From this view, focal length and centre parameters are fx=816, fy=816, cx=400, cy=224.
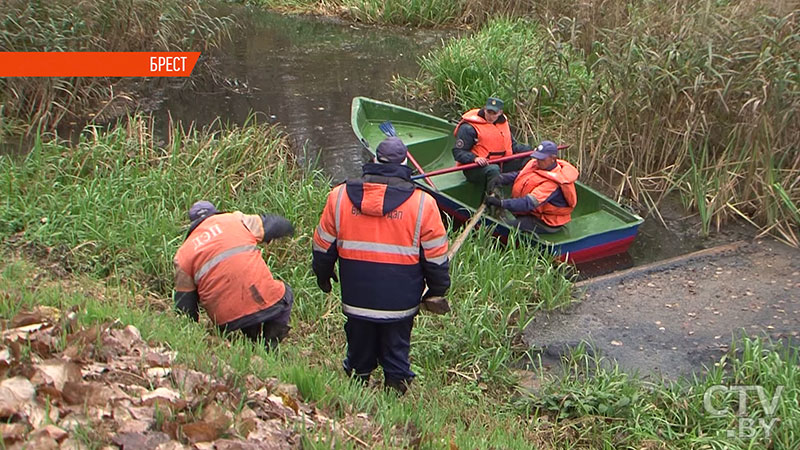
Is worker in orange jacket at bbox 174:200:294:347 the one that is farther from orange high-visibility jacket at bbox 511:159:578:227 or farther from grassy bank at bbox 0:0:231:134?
grassy bank at bbox 0:0:231:134

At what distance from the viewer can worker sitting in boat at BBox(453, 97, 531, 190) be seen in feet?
28.5

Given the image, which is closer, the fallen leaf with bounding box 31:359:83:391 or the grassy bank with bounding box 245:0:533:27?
the fallen leaf with bounding box 31:359:83:391

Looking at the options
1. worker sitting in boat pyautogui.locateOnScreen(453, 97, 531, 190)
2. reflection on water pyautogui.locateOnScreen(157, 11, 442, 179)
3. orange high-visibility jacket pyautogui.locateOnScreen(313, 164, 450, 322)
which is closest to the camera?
orange high-visibility jacket pyautogui.locateOnScreen(313, 164, 450, 322)

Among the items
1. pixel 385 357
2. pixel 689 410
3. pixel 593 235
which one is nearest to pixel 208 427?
pixel 385 357

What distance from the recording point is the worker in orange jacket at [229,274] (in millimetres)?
4883

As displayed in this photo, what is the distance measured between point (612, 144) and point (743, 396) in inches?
182

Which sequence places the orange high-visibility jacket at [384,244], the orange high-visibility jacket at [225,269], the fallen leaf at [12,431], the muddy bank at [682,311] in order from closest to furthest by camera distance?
the fallen leaf at [12,431], the orange high-visibility jacket at [384,244], the orange high-visibility jacket at [225,269], the muddy bank at [682,311]

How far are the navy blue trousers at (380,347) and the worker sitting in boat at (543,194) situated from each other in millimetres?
2906

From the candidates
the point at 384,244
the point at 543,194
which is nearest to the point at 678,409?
the point at 384,244

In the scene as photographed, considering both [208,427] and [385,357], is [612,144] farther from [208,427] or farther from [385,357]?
[208,427]

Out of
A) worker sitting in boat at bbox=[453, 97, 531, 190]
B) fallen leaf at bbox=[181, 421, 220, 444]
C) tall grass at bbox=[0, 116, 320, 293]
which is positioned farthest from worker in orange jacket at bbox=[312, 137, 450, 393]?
worker sitting in boat at bbox=[453, 97, 531, 190]

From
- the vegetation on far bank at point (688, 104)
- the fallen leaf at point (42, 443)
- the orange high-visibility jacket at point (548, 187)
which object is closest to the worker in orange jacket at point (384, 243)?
the fallen leaf at point (42, 443)
